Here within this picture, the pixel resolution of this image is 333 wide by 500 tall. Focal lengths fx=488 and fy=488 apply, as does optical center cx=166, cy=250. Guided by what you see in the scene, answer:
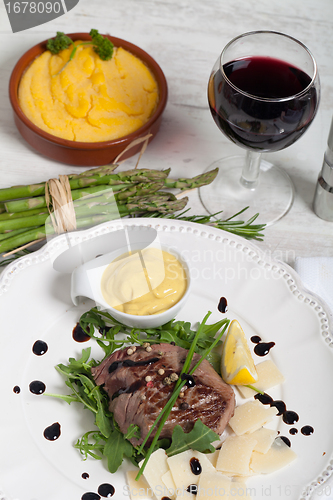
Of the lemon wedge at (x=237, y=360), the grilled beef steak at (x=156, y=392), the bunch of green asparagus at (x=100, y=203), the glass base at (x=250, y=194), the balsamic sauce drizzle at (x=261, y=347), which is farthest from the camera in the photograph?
the glass base at (x=250, y=194)

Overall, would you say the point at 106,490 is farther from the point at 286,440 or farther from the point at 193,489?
the point at 286,440

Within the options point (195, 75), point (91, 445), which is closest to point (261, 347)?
point (91, 445)

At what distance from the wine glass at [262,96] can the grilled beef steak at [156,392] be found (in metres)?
1.03

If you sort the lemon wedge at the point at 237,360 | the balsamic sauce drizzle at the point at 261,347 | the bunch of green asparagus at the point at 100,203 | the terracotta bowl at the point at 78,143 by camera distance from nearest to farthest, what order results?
the lemon wedge at the point at 237,360 < the balsamic sauce drizzle at the point at 261,347 < the bunch of green asparagus at the point at 100,203 < the terracotta bowl at the point at 78,143

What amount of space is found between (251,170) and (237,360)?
114cm

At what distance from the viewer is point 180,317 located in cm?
234

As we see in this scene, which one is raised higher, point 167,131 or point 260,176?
point 167,131

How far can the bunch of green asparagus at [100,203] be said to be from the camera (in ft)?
8.09

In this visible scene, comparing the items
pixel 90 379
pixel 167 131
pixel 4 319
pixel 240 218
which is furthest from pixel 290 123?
pixel 4 319

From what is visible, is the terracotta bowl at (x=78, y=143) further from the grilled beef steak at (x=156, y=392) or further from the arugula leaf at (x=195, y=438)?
the arugula leaf at (x=195, y=438)

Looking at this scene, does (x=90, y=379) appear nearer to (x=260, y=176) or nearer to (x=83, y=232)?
(x=83, y=232)

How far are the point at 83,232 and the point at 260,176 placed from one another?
1.15m

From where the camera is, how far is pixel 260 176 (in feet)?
9.57

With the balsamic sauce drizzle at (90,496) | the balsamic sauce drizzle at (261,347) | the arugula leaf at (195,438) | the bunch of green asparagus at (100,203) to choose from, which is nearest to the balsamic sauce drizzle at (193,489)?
the arugula leaf at (195,438)
